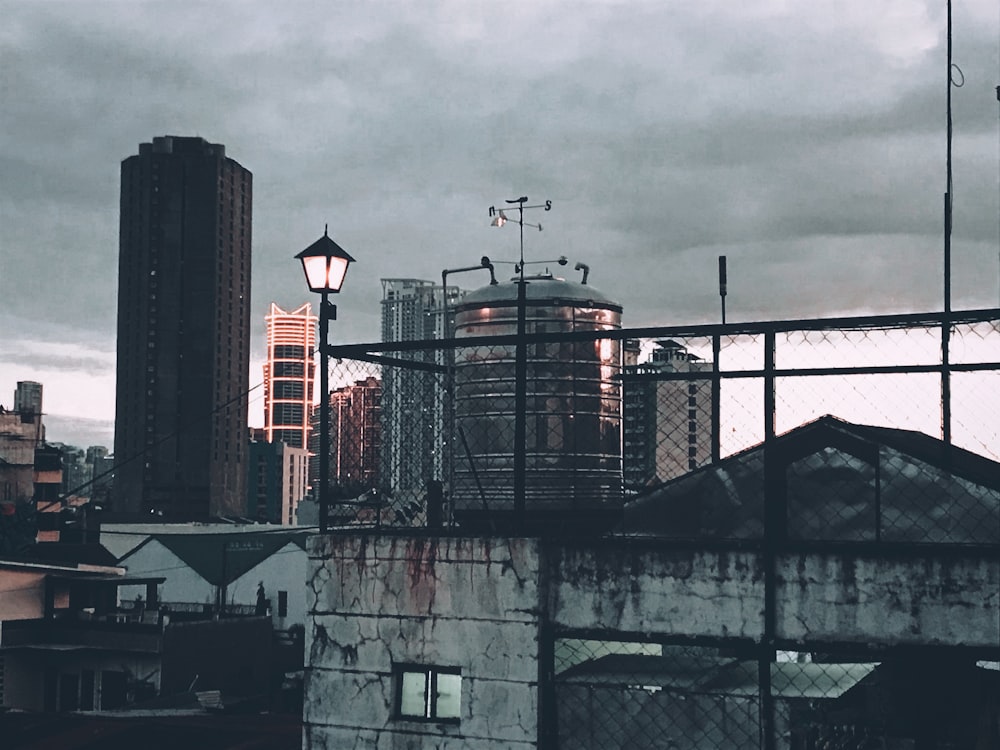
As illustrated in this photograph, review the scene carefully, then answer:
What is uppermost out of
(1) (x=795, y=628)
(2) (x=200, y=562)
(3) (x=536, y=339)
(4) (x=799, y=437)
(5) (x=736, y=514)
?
(3) (x=536, y=339)

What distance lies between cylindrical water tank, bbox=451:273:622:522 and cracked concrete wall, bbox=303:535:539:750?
117 inches

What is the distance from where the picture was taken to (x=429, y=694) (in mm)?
11062

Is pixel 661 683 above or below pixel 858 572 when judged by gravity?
below

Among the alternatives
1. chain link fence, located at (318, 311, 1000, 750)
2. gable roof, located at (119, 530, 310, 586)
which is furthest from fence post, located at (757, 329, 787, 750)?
gable roof, located at (119, 530, 310, 586)

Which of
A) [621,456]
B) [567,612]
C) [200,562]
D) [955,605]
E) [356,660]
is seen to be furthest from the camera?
[200,562]

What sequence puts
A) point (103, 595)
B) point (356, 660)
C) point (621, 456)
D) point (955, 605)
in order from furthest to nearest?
1. point (103, 595)
2. point (621, 456)
3. point (356, 660)
4. point (955, 605)

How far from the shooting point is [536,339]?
36.9 feet

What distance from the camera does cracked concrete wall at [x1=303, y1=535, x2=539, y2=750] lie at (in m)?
10.6

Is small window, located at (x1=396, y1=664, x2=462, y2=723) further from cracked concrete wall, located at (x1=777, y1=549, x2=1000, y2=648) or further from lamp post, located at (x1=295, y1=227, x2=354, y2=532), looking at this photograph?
cracked concrete wall, located at (x1=777, y1=549, x2=1000, y2=648)

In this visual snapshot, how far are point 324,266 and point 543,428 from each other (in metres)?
4.02

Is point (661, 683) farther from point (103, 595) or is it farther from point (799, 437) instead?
point (103, 595)

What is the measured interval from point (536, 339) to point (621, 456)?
4311mm

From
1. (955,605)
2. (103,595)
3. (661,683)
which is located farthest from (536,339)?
(103,595)

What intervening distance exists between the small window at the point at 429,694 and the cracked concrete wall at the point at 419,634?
0.09 metres
